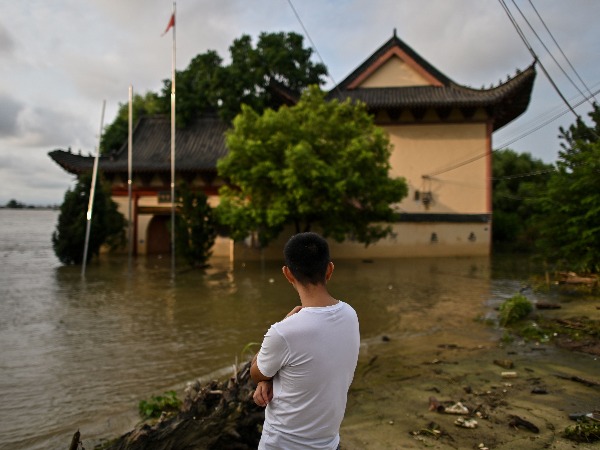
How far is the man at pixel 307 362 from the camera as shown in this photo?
1.85 meters

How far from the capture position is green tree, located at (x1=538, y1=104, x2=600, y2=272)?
922cm

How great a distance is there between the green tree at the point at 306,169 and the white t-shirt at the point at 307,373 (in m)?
12.2

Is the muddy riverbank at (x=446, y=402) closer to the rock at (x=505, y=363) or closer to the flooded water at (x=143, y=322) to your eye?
the rock at (x=505, y=363)

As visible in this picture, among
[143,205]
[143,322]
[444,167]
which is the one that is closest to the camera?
[143,322]

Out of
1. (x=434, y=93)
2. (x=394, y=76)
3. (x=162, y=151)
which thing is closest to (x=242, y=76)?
(x=162, y=151)

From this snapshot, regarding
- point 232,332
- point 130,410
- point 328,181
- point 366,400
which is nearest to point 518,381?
point 366,400

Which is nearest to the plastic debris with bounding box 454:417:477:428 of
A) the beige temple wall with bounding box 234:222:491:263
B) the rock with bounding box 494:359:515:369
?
the rock with bounding box 494:359:515:369

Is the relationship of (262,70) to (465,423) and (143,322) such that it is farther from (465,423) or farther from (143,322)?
(465,423)

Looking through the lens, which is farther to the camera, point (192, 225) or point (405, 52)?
point (405, 52)

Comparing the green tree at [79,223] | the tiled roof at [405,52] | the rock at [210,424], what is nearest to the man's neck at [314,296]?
the rock at [210,424]

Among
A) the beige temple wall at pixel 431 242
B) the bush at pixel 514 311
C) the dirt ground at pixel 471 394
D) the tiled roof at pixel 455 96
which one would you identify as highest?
the tiled roof at pixel 455 96

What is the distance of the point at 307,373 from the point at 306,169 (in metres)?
12.5

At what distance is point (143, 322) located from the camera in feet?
28.8

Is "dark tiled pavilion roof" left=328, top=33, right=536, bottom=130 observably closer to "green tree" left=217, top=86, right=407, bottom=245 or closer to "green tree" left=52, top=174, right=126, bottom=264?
"green tree" left=217, top=86, right=407, bottom=245
